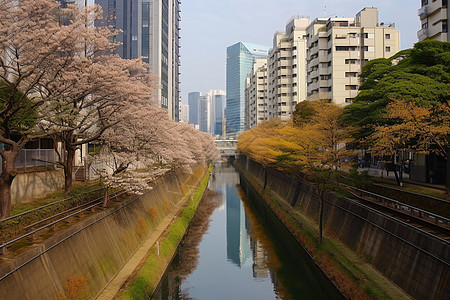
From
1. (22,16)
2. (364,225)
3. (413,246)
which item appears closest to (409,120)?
(364,225)

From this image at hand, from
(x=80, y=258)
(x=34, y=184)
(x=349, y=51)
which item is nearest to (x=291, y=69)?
(x=349, y=51)

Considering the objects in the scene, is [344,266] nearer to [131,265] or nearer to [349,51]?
[131,265]

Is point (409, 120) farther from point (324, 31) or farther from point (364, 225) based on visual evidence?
point (324, 31)

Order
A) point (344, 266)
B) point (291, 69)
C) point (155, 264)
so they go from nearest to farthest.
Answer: point (344, 266) → point (155, 264) → point (291, 69)

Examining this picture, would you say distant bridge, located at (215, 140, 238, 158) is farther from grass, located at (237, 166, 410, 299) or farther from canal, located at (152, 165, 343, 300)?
grass, located at (237, 166, 410, 299)

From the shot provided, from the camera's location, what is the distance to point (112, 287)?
55.2 ft

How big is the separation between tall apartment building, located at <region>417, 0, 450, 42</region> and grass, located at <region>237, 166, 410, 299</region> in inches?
967

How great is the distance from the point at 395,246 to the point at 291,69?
245 feet

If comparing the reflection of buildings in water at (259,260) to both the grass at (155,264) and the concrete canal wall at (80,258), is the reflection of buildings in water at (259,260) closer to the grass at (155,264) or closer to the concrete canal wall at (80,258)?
the grass at (155,264)

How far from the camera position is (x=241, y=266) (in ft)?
87.4

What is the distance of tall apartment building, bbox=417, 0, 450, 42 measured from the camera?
1458 inches

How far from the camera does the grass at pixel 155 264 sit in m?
17.1

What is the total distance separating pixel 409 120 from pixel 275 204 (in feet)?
74.5

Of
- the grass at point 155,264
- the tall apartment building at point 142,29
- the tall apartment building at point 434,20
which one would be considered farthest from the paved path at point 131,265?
the tall apartment building at point 142,29
